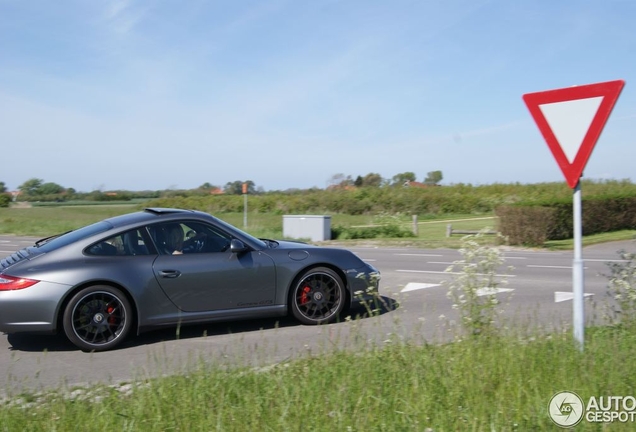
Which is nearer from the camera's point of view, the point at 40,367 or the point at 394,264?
the point at 40,367

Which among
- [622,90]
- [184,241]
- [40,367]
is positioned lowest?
[40,367]

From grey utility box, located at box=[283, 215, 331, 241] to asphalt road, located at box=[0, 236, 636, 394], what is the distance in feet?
40.2

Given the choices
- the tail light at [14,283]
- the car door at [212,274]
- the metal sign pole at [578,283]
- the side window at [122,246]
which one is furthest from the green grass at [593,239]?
the tail light at [14,283]

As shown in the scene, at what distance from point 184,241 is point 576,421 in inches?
188

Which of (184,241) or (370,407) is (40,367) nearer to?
(184,241)

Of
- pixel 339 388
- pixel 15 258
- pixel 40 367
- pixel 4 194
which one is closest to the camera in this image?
pixel 339 388

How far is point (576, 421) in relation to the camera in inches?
154

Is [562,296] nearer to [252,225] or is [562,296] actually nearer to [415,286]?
[415,286]

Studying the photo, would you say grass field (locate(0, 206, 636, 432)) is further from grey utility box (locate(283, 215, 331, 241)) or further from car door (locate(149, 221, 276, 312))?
grey utility box (locate(283, 215, 331, 241))

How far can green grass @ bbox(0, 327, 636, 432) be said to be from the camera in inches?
155

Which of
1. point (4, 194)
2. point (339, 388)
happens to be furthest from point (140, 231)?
point (4, 194)

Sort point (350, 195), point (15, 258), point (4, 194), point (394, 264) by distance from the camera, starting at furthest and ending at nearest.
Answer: point (350, 195)
point (4, 194)
point (394, 264)
point (15, 258)

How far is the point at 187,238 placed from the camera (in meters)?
7.43

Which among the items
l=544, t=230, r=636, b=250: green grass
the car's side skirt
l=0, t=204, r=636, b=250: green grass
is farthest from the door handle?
l=544, t=230, r=636, b=250: green grass
